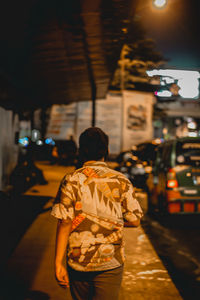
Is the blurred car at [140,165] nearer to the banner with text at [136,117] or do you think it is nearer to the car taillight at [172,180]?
the car taillight at [172,180]

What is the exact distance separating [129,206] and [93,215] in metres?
0.29

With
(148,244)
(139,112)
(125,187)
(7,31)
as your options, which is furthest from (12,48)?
(139,112)

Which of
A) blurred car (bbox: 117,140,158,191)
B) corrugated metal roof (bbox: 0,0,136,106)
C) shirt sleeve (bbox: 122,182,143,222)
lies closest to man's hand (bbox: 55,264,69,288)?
shirt sleeve (bbox: 122,182,143,222)

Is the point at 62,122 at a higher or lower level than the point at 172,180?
higher

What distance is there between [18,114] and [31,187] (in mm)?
2959

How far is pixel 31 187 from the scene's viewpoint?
1353cm

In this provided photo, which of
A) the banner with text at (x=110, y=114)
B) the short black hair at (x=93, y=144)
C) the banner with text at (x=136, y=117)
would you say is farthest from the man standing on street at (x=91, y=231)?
the banner with text at (x=136, y=117)

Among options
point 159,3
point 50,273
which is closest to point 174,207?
point 50,273

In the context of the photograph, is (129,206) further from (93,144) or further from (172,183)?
(172,183)

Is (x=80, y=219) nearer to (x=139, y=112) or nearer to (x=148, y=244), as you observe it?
(x=148, y=244)

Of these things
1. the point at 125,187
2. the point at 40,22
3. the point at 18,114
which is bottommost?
the point at 125,187

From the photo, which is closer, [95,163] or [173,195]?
[95,163]

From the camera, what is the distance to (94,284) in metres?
2.36

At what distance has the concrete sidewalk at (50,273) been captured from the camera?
4.15 m
